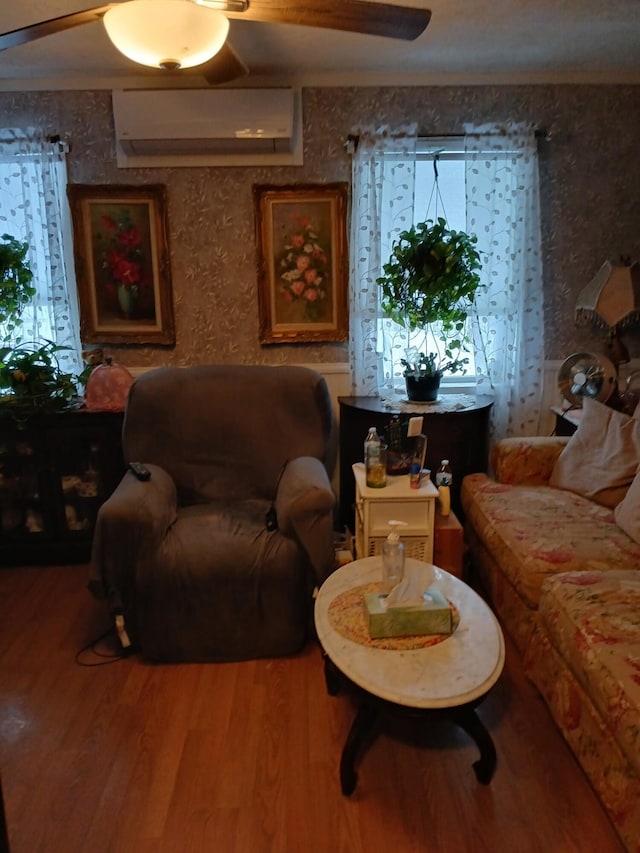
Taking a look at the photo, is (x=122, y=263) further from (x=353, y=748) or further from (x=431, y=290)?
(x=353, y=748)

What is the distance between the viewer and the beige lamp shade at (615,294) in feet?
9.25

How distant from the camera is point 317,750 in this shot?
1.89 meters

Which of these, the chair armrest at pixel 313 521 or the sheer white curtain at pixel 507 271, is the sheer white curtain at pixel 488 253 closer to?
the sheer white curtain at pixel 507 271

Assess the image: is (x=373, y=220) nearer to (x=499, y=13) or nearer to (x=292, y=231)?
A: (x=292, y=231)

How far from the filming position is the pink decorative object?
2902 millimetres

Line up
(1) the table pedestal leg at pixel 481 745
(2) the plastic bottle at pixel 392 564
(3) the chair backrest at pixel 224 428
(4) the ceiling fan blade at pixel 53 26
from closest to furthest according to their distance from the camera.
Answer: (4) the ceiling fan blade at pixel 53 26 < (1) the table pedestal leg at pixel 481 745 < (2) the plastic bottle at pixel 392 564 < (3) the chair backrest at pixel 224 428

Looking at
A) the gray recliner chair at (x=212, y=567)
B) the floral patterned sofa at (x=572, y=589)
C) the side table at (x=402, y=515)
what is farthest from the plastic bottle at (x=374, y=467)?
the floral patterned sofa at (x=572, y=589)

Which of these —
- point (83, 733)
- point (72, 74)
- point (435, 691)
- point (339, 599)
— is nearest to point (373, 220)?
point (72, 74)

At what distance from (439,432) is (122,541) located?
1.53 metres

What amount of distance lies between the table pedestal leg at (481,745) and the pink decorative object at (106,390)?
2026mm

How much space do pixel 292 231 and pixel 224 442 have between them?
1154 millimetres

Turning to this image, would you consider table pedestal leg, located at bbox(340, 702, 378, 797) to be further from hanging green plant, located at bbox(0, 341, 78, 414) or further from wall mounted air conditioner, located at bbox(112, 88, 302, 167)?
wall mounted air conditioner, located at bbox(112, 88, 302, 167)

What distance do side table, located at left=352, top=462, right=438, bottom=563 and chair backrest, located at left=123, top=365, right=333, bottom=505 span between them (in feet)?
1.39

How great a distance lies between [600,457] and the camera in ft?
8.49
